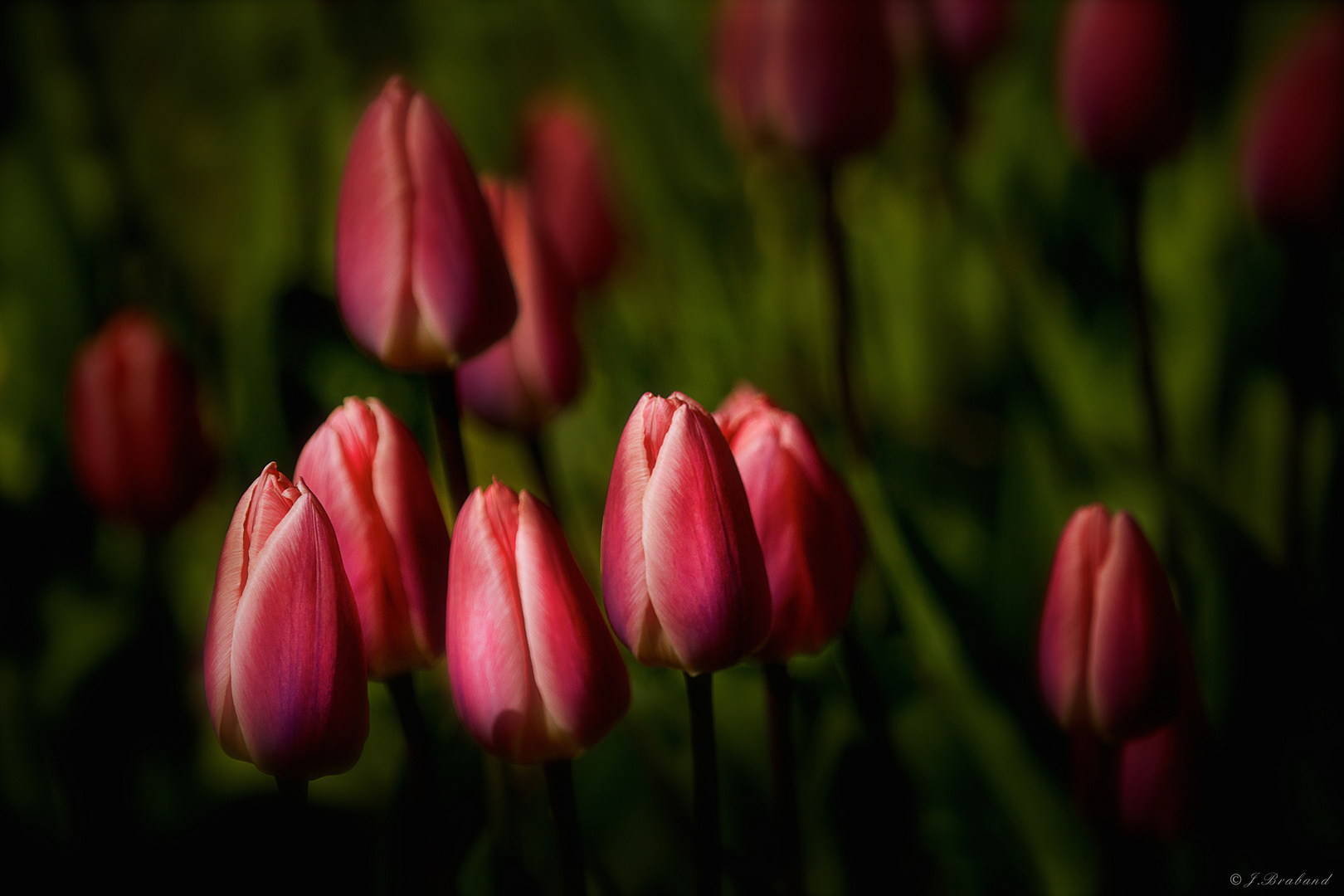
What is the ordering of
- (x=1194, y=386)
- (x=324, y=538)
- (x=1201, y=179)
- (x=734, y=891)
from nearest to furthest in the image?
(x=324, y=538) < (x=734, y=891) < (x=1194, y=386) < (x=1201, y=179)

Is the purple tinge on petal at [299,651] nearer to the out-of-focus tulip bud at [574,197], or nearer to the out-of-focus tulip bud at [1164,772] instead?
the out-of-focus tulip bud at [1164,772]

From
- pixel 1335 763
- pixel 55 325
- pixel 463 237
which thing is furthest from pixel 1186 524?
pixel 55 325

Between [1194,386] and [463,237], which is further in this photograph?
[1194,386]

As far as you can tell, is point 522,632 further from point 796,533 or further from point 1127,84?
point 1127,84

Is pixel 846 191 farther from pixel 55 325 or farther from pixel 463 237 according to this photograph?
pixel 463 237

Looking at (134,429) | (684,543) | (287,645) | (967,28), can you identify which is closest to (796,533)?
(684,543)

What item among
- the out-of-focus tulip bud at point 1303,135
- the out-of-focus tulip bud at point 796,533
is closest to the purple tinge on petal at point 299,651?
the out-of-focus tulip bud at point 796,533
